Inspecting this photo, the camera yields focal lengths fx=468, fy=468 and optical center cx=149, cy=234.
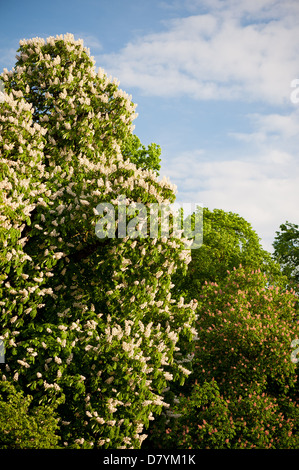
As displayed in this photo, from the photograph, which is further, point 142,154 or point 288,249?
point 288,249

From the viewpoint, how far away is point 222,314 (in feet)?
55.4

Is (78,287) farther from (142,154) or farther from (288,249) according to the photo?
(288,249)

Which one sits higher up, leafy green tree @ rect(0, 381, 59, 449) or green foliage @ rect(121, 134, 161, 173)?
green foliage @ rect(121, 134, 161, 173)

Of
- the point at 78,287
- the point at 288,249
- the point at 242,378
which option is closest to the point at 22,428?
the point at 78,287

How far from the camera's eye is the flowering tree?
11.3m

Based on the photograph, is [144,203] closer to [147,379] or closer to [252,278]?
[147,379]

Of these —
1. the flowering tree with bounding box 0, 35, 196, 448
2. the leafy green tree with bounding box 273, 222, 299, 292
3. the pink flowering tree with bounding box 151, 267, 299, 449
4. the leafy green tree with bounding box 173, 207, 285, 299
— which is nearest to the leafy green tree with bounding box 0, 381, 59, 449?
the flowering tree with bounding box 0, 35, 196, 448

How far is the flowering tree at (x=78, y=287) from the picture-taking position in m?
11.3

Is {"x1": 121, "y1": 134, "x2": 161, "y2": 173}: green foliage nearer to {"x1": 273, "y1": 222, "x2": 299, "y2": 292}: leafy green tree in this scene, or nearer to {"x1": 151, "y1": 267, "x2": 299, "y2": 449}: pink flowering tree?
{"x1": 151, "y1": 267, "x2": 299, "y2": 449}: pink flowering tree

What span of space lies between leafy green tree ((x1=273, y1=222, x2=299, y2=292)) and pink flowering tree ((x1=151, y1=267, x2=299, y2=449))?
21.6m

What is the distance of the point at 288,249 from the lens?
39969 millimetres

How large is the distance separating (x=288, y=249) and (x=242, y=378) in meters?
25.8

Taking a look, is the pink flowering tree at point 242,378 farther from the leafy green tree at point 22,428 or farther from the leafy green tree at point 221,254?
the leafy green tree at point 22,428

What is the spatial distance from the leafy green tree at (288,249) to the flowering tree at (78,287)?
92.1 ft
